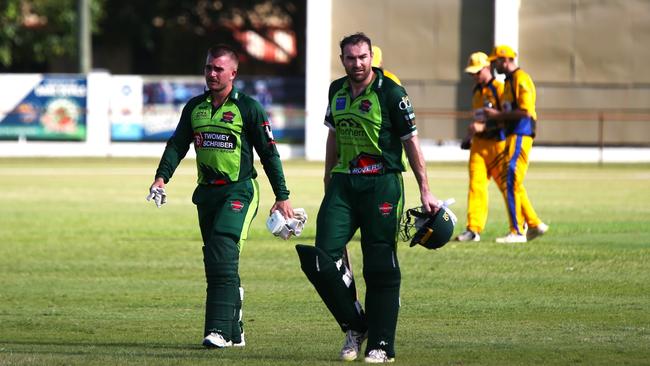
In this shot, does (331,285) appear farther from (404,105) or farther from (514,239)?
(514,239)

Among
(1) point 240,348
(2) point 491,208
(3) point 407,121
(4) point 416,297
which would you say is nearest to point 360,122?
(3) point 407,121

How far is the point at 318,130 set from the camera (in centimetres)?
4184

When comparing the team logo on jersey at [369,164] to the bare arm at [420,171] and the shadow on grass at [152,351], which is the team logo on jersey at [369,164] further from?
the shadow on grass at [152,351]

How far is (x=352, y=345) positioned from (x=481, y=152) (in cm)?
819

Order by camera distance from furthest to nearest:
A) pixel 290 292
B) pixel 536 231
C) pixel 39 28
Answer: pixel 39 28 < pixel 536 231 < pixel 290 292

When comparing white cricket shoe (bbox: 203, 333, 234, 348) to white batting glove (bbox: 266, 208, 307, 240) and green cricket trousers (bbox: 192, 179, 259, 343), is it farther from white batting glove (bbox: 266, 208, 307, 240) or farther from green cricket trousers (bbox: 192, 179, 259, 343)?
white batting glove (bbox: 266, 208, 307, 240)

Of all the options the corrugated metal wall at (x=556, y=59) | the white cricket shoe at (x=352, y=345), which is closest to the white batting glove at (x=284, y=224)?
the white cricket shoe at (x=352, y=345)

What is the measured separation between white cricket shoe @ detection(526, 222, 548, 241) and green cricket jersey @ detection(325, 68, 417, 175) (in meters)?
7.54

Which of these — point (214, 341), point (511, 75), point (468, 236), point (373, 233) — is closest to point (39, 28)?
point (468, 236)

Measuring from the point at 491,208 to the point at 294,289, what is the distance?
982cm

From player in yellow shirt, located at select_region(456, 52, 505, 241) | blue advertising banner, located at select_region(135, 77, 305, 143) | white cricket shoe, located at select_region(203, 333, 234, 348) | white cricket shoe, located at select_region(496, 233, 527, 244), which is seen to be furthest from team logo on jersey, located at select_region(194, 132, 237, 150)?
blue advertising banner, located at select_region(135, 77, 305, 143)

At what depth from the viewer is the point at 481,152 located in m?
16.6

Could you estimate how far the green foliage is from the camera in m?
49.2

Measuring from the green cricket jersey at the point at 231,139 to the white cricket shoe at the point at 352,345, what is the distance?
3.58 ft
